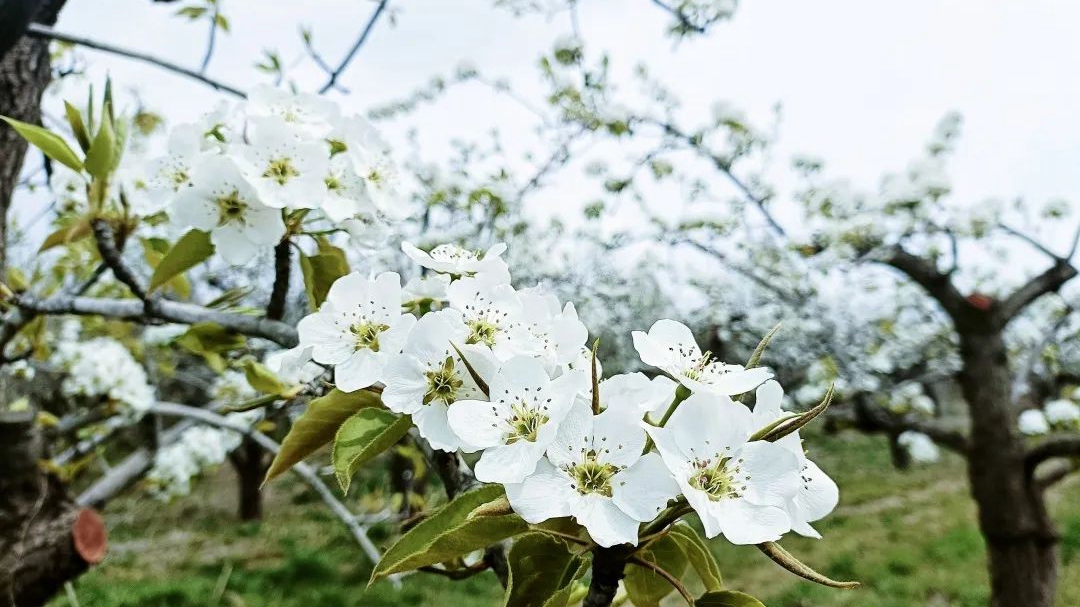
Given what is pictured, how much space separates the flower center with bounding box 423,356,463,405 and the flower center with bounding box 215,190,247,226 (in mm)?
390

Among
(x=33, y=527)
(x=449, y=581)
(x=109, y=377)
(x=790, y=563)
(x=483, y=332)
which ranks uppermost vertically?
(x=483, y=332)

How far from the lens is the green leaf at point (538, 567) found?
1.99ft

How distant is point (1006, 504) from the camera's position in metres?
4.01

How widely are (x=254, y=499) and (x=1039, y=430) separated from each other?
8.20 meters

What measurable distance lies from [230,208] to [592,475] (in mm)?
581

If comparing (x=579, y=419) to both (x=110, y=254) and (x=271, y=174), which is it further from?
(x=110, y=254)

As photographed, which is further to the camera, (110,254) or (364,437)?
(110,254)

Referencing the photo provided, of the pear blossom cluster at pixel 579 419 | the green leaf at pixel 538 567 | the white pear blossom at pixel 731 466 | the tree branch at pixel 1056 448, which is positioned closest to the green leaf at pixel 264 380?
the pear blossom cluster at pixel 579 419

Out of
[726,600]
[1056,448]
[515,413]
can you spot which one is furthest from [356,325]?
[1056,448]

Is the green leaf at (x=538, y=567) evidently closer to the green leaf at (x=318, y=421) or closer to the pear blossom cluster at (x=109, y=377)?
the green leaf at (x=318, y=421)

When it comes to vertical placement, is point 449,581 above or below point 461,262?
below

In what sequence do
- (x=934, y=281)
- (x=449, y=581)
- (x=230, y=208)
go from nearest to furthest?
(x=230, y=208), (x=934, y=281), (x=449, y=581)

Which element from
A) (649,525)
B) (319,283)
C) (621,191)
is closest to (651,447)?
(649,525)

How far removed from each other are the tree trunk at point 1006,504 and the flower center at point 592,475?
4376mm
